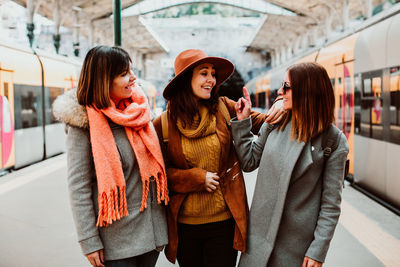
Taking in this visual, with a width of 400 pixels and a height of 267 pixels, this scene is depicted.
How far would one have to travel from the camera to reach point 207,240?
6.92ft

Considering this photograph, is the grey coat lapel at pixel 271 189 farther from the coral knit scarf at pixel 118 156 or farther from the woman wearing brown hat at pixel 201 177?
the coral knit scarf at pixel 118 156

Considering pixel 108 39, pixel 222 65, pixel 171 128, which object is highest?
pixel 108 39

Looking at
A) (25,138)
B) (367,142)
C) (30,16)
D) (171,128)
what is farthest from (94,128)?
(30,16)

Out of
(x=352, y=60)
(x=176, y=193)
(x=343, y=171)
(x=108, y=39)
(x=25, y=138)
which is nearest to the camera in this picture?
(x=343, y=171)

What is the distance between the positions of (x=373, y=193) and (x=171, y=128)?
16.4 feet

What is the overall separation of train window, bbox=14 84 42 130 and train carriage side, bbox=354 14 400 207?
6639mm

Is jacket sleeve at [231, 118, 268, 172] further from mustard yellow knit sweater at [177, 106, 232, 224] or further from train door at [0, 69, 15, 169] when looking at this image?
train door at [0, 69, 15, 169]

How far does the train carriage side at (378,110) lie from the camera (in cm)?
527

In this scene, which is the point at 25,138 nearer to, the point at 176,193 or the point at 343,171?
the point at 176,193

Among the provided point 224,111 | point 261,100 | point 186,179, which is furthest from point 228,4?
point 186,179

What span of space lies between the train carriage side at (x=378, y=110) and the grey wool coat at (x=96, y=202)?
4.28 metres

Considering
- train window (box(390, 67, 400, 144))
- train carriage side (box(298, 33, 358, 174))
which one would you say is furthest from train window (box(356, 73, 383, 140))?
train carriage side (box(298, 33, 358, 174))

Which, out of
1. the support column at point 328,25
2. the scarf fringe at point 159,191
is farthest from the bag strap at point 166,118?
the support column at point 328,25

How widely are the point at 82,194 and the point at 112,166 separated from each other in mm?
180
